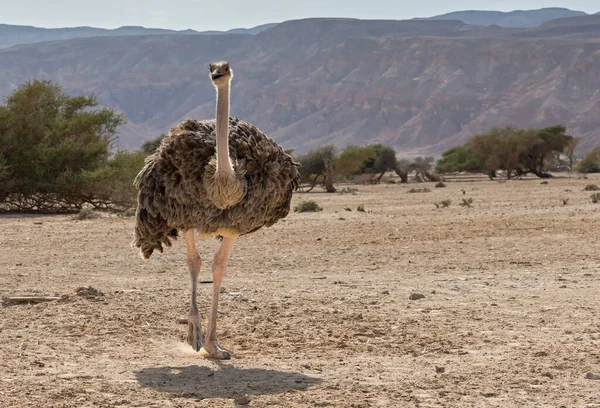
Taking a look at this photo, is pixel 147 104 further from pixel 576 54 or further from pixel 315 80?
pixel 576 54

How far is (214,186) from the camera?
23.1ft

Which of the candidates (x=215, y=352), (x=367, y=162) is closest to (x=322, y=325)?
(x=215, y=352)

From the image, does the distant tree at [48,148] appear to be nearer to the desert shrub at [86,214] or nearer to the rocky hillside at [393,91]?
the desert shrub at [86,214]

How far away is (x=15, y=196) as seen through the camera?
24188mm

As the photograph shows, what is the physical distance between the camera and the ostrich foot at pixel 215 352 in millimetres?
7129

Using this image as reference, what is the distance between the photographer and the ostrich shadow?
595cm

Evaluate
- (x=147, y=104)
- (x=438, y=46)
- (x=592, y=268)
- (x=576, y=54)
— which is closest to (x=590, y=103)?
(x=576, y=54)

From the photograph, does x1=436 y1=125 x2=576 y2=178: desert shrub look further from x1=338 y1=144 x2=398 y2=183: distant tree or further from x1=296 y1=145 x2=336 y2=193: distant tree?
x1=296 y1=145 x2=336 y2=193: distant tree

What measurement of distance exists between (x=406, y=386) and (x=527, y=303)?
341 centimetres

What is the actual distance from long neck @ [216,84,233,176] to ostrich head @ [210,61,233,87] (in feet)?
0.13

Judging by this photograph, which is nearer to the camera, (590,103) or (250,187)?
(250,187)

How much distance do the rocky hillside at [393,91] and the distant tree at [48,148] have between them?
111 metres

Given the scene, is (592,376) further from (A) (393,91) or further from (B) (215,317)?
(A) (393,91)

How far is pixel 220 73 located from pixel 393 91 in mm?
151903
